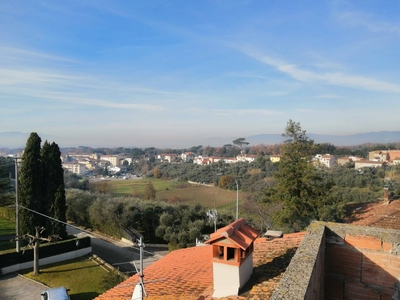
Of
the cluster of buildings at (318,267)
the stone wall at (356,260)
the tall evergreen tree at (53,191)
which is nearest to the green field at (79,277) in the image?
the tall evergreen tree at (53,191)

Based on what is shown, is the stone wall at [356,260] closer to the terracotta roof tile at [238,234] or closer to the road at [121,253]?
the terracotta roof tile at [238,234]

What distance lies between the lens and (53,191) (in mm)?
19016

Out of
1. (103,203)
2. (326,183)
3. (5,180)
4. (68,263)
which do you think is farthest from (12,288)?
(326,183)

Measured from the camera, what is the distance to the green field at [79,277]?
12.7 meters

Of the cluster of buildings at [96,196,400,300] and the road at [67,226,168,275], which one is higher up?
the cluster of buildings at [96,196,400,300]

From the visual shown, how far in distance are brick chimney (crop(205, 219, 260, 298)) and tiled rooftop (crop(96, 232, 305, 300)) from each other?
17 centimetres

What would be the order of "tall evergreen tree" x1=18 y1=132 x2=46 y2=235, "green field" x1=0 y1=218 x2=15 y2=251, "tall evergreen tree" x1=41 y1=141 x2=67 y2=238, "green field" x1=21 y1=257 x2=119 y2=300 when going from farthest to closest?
"green field" x1=0 y1=218 x2=15 y2=251 < "tall evergreen tree" x1=41 y1=141 x2=67 y2=238 < "tall evergreen tree" x1=18 y1=132 x2=46 y2=235 < "green field" x1=21 y1=257 x2=119 y2=300

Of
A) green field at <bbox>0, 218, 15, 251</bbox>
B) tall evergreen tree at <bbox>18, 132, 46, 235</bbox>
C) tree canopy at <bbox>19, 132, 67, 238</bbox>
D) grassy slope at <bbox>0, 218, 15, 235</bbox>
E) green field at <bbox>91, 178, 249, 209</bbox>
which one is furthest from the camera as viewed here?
green field at <bbox>91, 178, 249, 209</bbox>

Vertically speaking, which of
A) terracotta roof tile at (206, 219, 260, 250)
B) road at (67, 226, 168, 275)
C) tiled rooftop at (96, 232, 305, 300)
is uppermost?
terracotta roof tile at (206, 219, 260, 250)

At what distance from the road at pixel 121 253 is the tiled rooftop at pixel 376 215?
1211cm

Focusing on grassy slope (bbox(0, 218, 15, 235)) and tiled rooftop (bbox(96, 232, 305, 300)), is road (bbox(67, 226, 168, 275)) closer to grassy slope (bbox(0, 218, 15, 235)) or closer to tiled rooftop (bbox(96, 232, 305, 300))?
grassy slope (bbox(0, 218, 15, 235))

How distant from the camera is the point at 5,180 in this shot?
23625 mm

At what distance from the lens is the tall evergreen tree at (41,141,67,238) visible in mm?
18500

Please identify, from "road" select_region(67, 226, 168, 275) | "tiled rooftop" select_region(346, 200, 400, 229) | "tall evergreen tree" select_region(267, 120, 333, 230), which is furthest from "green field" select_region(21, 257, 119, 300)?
"tiled rooftop" select_region(346, 200, 400, 229)
